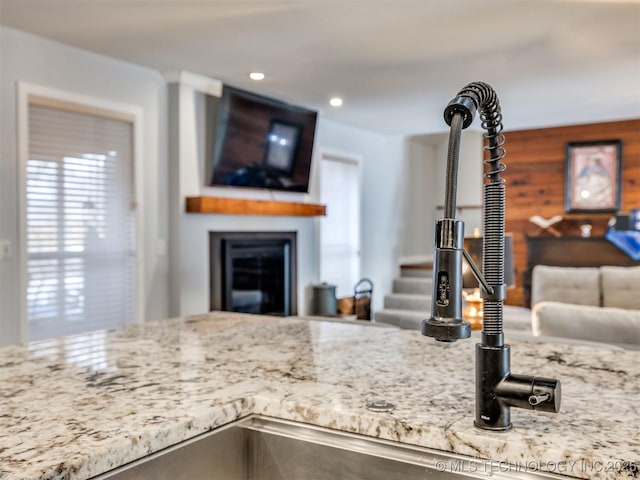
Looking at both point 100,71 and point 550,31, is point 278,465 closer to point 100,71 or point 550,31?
point 550,31

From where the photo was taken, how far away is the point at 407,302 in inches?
285

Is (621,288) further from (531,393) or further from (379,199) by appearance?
(531,393)

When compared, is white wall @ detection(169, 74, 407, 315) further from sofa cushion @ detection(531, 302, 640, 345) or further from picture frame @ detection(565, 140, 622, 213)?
sofa cushion @ detection(531, 302, 640, 345)

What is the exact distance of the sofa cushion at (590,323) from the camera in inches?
118

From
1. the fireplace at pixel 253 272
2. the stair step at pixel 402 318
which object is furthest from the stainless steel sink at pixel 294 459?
the stair step at pixel 402 318

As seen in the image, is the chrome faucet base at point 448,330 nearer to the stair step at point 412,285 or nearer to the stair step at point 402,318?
the stair step at point 402,318

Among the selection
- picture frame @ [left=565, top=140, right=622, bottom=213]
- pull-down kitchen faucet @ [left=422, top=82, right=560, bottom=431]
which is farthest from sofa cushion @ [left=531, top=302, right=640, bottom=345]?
picture frame @ [left=565, top=140, right=622, bottom=213]

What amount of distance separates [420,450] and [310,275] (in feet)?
17.7

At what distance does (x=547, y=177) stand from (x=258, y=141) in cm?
460

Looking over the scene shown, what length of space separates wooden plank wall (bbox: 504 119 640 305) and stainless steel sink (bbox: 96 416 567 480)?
24.6ft

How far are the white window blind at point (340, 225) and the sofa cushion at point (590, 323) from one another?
11.7ft

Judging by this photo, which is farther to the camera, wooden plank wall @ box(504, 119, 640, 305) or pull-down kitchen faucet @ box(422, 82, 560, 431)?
wooden plank wall @ box(504, 119, 640, 305)

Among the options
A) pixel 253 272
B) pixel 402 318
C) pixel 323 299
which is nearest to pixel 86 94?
pixel 253 272

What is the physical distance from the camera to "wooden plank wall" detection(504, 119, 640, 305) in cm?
768
